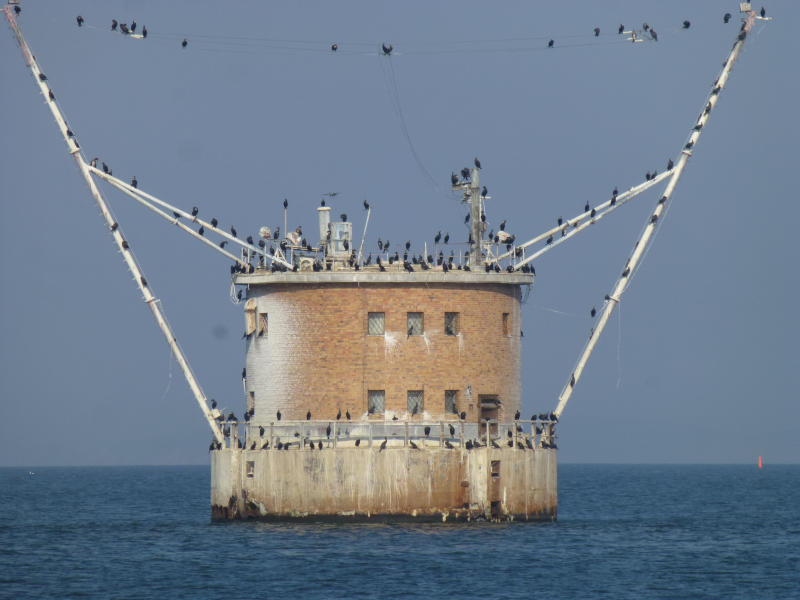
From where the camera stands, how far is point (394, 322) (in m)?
70.4

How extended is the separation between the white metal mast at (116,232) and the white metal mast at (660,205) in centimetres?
1491

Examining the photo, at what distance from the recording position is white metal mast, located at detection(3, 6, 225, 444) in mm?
73000

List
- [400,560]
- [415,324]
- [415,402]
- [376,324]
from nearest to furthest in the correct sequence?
[400,560], [415,402], [376,324], [415,324]

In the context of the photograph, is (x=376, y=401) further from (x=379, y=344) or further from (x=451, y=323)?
(x=451, y=323)

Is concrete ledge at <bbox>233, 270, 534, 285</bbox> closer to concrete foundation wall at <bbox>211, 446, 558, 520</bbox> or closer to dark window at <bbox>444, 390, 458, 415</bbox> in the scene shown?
dark window at <bbox>444, 390, 458, 415</bbox>

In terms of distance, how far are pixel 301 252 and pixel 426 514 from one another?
13.6 metres

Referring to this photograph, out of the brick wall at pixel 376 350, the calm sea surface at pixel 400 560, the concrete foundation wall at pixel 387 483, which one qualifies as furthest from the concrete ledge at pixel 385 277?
the calm sea surface at pixel 400 560

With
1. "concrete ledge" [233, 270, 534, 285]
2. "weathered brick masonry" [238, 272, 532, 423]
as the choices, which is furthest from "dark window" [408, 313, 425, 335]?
"concrete ledge" [233, 270, 534, 285]

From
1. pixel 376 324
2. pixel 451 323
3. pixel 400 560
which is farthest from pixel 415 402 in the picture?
pixel 400 560

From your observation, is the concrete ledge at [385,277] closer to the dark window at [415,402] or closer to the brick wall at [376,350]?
the brick wall at [376,350]

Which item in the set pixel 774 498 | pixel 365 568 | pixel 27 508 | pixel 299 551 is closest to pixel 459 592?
pixel 365 568

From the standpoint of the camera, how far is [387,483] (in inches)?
2650

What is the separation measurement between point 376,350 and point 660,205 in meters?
15.1

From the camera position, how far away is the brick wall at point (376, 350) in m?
70.1
